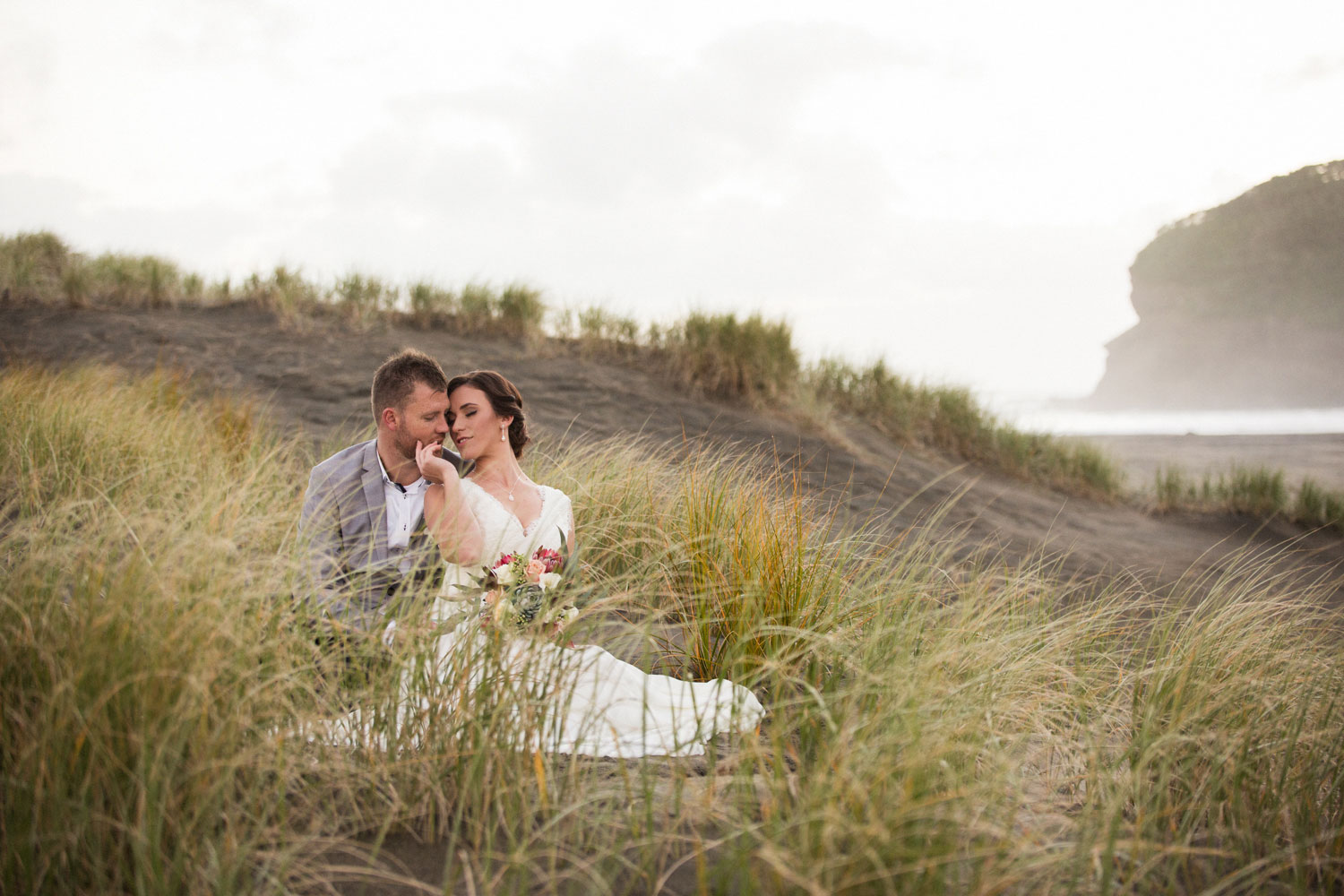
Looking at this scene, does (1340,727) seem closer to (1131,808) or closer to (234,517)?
(1131,808)

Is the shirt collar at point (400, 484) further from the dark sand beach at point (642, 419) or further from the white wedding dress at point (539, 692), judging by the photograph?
the dark sand beach at point (642, 419)

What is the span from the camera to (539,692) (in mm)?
2475

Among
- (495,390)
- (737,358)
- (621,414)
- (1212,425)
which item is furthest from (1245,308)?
(495,390)

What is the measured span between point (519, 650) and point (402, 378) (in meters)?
1.43

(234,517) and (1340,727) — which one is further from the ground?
(234,517)

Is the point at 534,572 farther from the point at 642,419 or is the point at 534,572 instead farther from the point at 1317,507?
the point at 1317,507

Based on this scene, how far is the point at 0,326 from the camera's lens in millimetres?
10242

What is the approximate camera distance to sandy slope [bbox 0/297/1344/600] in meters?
8.38

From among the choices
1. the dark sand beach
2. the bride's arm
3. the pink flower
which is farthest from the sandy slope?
the pink flower

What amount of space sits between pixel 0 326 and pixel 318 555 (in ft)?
36.1

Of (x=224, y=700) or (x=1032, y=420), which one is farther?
(x=1032, y=420)

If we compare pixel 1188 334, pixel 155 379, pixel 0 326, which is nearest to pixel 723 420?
pixel 155 379

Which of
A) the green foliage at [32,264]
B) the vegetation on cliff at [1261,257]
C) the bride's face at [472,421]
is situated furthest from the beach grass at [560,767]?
the vegetation on cliff at [1261,257]

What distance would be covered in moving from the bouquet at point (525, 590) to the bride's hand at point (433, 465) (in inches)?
16.0
